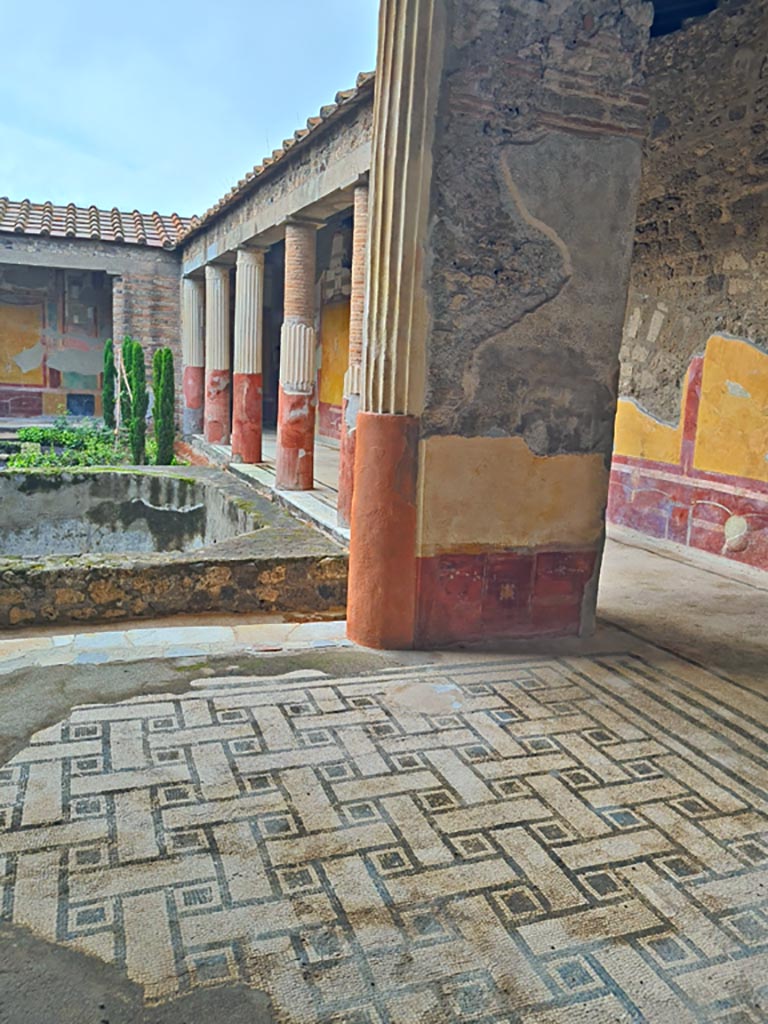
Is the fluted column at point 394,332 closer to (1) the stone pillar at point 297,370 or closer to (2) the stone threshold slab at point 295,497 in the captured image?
(2) the stone threshold slab at point 295,497

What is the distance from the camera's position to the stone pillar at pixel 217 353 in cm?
1160

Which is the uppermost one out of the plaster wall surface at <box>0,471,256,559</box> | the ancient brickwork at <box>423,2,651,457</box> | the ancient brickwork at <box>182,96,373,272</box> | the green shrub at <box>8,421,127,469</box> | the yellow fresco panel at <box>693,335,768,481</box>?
the ancient brickwork at <box>182,96,373,272</box>

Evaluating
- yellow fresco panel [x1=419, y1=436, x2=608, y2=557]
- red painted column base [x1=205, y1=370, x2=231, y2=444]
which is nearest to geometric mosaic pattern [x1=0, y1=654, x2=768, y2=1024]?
yellow fresco panel [x1=419, y1=436, x2=608, y2=557]

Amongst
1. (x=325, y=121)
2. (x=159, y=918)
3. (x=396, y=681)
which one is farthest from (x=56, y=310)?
(x=159, y=918)

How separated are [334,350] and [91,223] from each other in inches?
204

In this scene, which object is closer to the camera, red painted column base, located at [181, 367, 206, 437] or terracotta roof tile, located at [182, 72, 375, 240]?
terracotta roof tile, located at [182, 72, 375, 240]

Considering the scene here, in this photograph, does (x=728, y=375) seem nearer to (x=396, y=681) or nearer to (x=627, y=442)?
(x=627, y=442)

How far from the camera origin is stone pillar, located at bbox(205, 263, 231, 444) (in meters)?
11.6

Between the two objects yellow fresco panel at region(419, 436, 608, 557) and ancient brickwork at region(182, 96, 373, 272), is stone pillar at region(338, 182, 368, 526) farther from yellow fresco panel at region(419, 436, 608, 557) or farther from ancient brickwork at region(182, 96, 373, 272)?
yellow fresco panel at region(419, 436, 608, 557)

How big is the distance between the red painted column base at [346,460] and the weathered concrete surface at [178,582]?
342mm

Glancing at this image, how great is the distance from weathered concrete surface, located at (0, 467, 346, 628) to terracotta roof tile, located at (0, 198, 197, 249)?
29.0 ft

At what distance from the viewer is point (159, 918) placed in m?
1.55

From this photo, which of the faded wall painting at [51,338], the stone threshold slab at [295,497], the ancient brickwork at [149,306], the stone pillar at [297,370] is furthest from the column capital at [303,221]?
the faded wall painting at [51,338]

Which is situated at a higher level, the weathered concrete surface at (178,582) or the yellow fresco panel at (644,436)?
the yellow fresco panel at (644,436)
